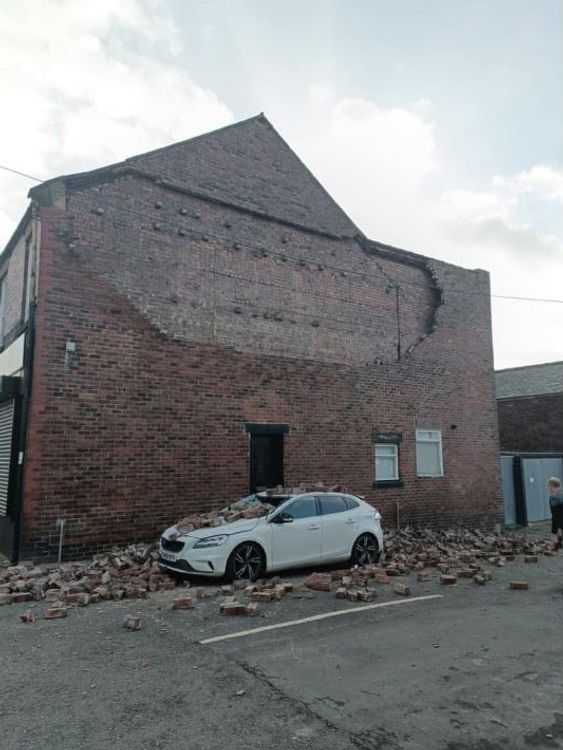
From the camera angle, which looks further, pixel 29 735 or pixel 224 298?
pixel 224 298

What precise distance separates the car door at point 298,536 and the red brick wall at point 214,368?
291 cm

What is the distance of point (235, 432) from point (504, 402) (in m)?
19.0

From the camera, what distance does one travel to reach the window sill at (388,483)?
1445 centimetres

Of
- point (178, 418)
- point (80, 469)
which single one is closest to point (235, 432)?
point (178, 418)

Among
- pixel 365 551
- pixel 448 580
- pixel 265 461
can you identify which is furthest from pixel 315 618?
pixel 265 461

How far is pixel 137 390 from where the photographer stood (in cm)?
1119

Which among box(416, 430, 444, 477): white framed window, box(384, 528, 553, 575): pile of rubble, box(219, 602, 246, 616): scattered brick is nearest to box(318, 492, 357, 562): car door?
box(384, 528, 553, 575): pile of rubble

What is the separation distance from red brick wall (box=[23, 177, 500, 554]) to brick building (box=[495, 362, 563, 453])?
32.4 feet

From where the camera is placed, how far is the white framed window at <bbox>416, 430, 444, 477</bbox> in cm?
1560

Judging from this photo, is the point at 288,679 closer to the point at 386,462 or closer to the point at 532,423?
the point at 386,462

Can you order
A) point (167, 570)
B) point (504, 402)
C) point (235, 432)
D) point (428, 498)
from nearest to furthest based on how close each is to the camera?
point (167, 570)
point (235, 432)
point (428, 498)
point (504, 402)

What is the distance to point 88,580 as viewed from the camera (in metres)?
8.38

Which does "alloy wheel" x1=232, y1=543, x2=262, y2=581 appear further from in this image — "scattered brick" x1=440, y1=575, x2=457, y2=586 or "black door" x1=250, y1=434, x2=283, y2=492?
"black door" x1=250, y1=434, x2=283, y2=492

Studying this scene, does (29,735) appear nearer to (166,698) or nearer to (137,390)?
(166,698)
